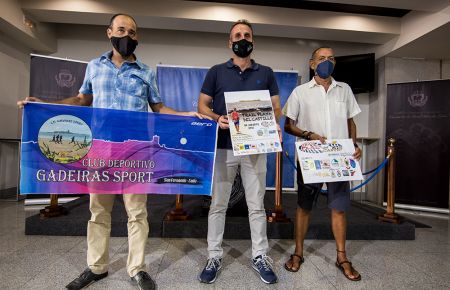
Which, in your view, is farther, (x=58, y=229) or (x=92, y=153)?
(x=58, y=229)

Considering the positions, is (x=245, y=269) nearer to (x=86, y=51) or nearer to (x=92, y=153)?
(x=92, y=153)

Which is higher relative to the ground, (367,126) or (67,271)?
(367,126)

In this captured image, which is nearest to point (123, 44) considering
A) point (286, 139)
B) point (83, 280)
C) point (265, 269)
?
point (83, 280)

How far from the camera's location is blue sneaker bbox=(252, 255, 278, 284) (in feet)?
6.24

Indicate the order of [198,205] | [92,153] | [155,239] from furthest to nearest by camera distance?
1. [198,205]
2. [155,239]
3. [92,153]

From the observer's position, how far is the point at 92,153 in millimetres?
1738

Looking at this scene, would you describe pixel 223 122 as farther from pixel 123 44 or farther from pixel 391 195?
pixel 391 195

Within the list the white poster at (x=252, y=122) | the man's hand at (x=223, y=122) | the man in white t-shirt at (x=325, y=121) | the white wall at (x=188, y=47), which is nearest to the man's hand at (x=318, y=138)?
the man in white t-shirt at (x=325, y=121)

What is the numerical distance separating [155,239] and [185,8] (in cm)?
346

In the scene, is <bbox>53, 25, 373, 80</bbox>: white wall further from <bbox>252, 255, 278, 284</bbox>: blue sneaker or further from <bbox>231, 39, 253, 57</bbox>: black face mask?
<bbox>252, 255, 278, 284</bbox>: blue sneaker

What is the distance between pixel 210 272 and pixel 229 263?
0.37m

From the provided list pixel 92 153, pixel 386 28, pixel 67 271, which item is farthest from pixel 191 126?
pixel 386 28

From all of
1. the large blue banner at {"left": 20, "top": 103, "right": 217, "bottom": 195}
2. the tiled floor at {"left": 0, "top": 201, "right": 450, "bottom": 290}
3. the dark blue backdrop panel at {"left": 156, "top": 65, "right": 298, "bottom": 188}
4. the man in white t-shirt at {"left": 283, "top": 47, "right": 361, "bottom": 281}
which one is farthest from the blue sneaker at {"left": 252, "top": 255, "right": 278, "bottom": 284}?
the dark blue backdrop panel at {"left": 156, "top": 65, "right": 298, "bottom": 188}

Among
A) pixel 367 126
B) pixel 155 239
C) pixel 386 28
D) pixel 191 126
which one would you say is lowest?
pixel 155 239
